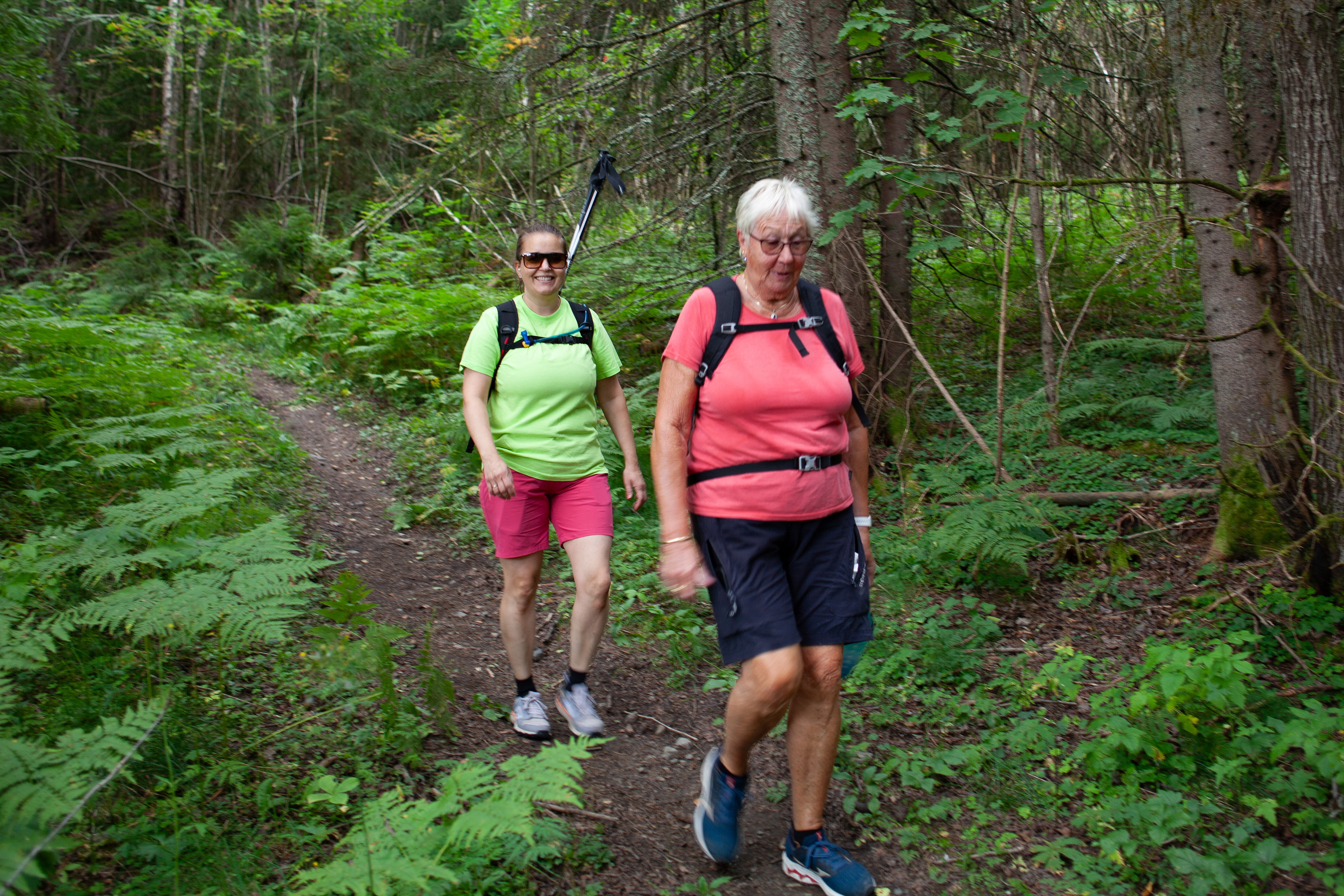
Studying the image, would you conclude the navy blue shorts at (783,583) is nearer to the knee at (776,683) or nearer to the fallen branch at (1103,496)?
the knee at (776,683)

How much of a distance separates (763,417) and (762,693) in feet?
2.88

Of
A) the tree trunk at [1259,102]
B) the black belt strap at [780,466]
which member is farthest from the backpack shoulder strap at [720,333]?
the tree trunk at [1259,102]

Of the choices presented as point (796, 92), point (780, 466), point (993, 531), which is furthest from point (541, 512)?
point (796, 92)

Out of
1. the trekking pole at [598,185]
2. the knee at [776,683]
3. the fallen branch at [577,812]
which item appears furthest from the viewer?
the trekking pole at [598,185]

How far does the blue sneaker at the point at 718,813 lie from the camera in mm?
2775

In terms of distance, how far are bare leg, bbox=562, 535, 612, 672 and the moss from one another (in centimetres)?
346

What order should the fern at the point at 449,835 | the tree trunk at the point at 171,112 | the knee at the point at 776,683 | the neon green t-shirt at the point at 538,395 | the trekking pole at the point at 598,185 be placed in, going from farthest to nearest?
1. the tree trunk at the point at 171,112
2. the trekking pole at the point at 598,185
3. the neon green t-shirt at the point at 538,395
4. the knee at the point at 776,683
5. the fern at the point at 449,835

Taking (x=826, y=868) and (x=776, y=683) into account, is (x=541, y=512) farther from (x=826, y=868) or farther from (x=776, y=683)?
(x=826, y=868)

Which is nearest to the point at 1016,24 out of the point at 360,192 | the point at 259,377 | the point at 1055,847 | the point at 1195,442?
the point at 1195,442

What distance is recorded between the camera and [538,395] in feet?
11.5

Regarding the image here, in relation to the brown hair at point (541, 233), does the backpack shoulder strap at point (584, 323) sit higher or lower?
Answer: lower

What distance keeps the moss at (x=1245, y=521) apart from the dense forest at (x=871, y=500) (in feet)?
0.07

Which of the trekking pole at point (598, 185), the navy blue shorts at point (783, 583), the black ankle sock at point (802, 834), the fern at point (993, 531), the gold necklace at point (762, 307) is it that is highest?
the trekking pole at point (598, 185)

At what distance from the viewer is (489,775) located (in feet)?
8.50
